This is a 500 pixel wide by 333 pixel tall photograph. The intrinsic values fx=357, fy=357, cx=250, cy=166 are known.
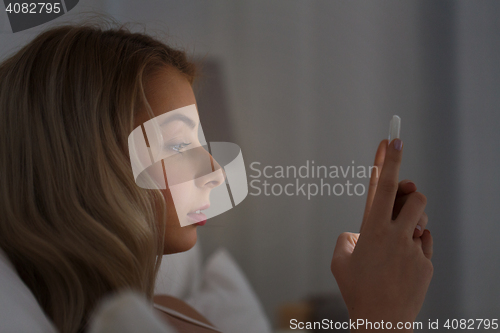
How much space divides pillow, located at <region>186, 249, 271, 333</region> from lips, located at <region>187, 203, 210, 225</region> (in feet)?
0.26

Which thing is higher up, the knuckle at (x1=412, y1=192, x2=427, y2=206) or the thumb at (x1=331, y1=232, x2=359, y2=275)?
the knuckle at (x1=412, y1=192, x2=427, y2=206)

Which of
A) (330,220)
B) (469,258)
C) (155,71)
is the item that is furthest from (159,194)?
(469,258)

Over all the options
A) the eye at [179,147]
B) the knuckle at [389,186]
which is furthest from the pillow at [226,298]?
the knuckle at [389,186]

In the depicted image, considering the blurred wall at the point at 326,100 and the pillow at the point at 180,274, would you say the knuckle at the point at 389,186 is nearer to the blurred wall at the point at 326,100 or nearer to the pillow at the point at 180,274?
the blurred wall at the point at 326,100

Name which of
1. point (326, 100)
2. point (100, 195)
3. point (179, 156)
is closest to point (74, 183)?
point (100, 195)

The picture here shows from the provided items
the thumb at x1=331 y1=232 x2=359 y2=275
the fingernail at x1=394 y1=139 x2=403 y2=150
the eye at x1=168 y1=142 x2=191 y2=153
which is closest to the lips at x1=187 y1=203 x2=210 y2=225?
the eye at x1=168 y1=142 x2=191 y2=153

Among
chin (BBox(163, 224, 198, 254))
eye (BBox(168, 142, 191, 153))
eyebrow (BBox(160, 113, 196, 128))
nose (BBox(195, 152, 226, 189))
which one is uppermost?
eyebrow (BBox(160, 113, 196, 128))

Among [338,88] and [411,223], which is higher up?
[338,88]

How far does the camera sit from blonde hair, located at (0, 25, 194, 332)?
584mm

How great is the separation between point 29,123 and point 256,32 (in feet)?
1.48

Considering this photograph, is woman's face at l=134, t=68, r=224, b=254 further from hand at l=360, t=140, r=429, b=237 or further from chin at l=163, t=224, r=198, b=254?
hand at l=360, t=140, r=429, b=237

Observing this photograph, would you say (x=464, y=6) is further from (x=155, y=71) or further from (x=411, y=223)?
(x=155, y=71)

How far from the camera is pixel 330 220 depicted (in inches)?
28.3

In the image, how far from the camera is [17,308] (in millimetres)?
504
